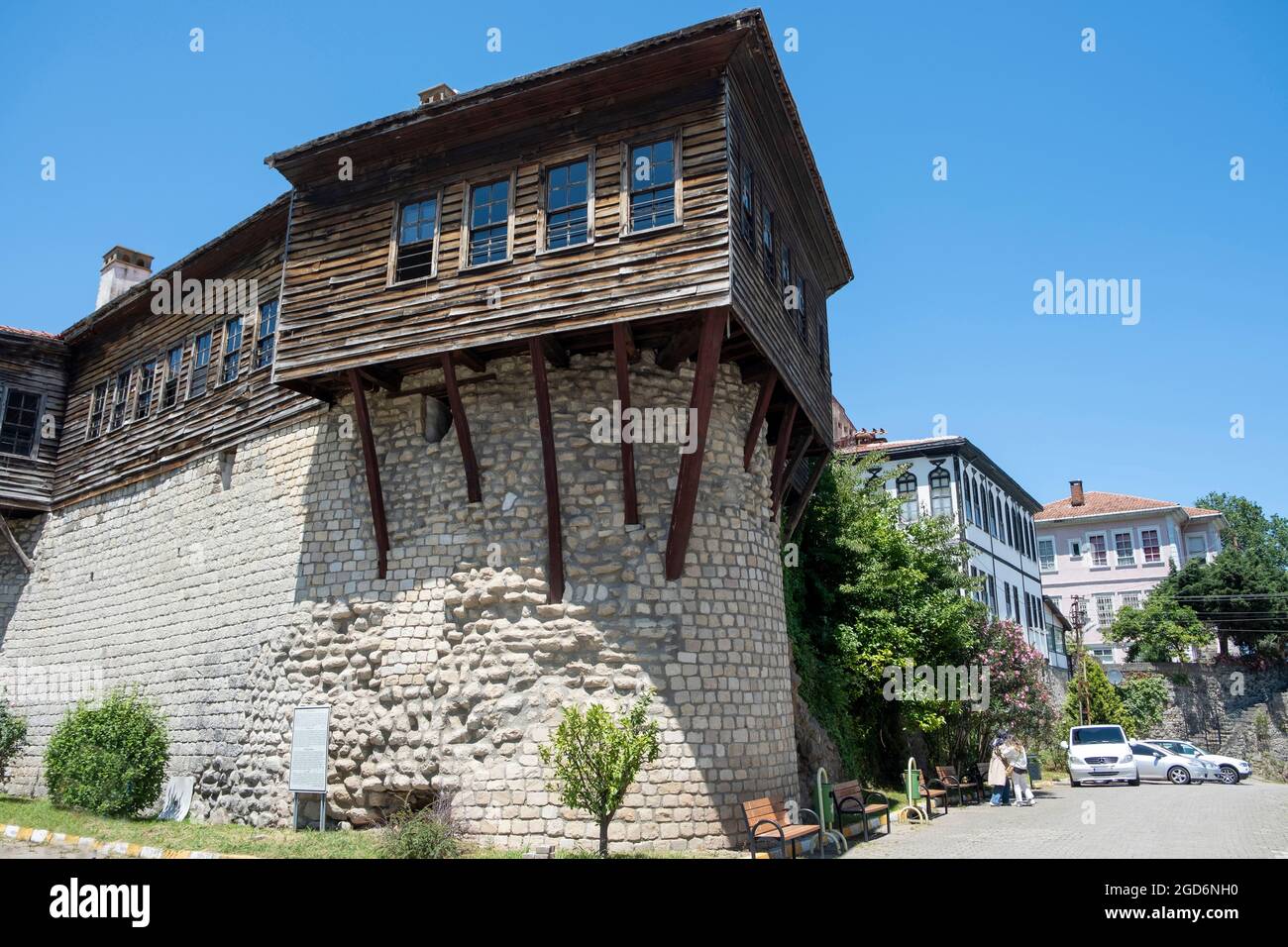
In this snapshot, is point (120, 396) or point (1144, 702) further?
point (1144, 702)

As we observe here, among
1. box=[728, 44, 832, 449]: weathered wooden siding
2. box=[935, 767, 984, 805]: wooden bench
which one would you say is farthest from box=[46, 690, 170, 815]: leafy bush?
box=[935, 767, 984, 805]: wooden bench

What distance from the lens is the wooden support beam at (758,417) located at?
1349 cm

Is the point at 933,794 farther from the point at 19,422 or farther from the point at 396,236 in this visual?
the point at 19,422

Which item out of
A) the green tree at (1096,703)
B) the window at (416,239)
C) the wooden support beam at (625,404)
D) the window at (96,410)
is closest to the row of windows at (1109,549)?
the green tree at (1096,703)

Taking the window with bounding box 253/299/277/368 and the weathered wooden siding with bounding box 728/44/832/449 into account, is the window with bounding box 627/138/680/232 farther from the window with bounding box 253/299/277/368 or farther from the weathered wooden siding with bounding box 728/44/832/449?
the window with bounding box 253/299/277/368

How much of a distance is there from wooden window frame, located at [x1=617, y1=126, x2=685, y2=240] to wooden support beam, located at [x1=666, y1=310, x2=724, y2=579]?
1.50 m

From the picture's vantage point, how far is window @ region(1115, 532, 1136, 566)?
47.6 m

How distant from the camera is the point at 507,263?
13.1 meters

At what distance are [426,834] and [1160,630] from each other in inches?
1545

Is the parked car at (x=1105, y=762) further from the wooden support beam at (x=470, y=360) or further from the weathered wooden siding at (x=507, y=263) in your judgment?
the wooden support beam at (x=470, y=360)

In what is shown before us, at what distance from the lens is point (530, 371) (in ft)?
44.9

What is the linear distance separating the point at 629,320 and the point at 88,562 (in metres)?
16.7

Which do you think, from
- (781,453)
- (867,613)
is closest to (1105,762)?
(867,613)

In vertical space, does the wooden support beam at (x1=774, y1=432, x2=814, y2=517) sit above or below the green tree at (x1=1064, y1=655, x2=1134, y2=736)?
above
